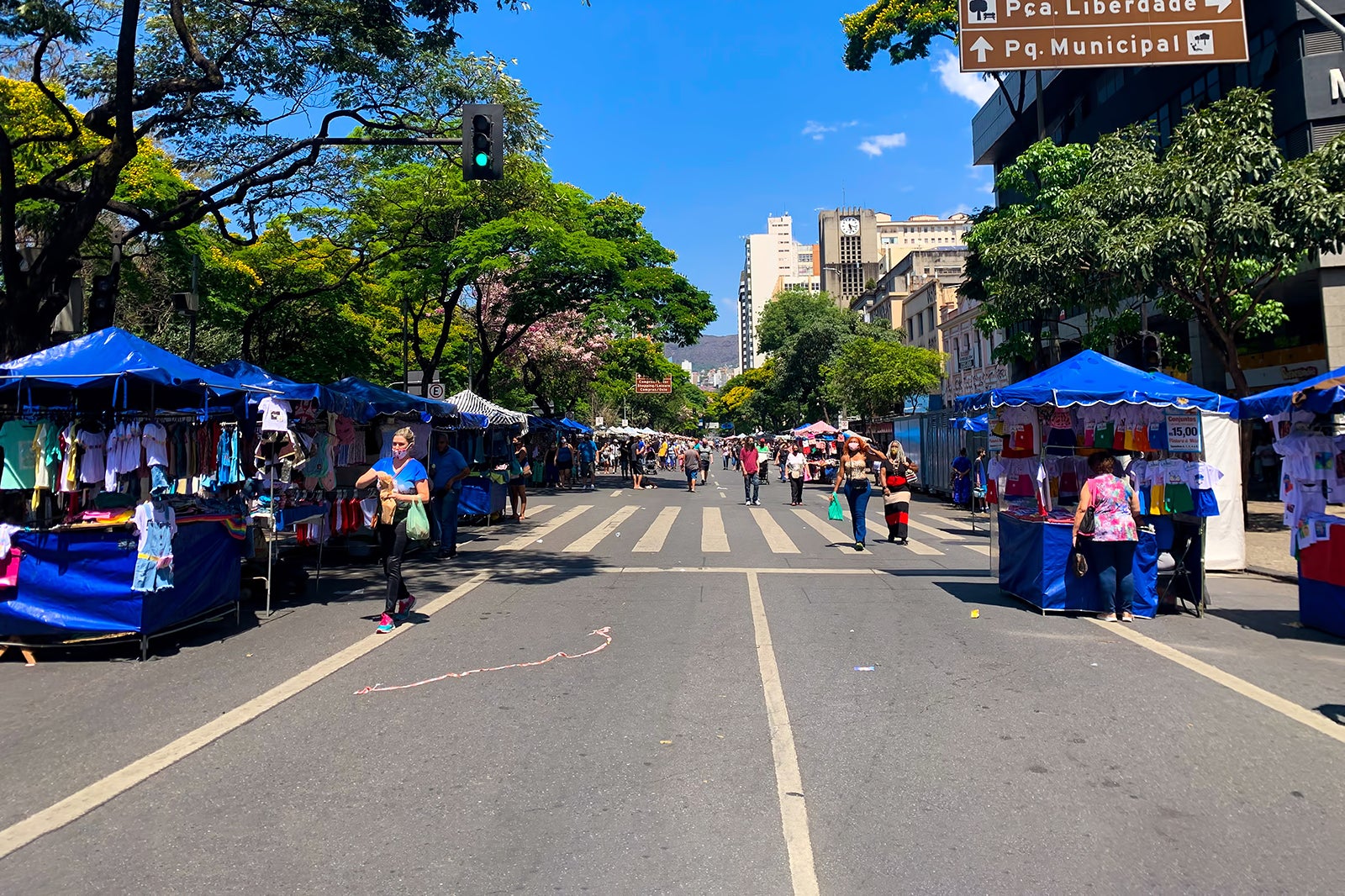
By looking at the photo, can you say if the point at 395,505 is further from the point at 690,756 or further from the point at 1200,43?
the point at 1200,43

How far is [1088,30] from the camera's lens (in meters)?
12.2

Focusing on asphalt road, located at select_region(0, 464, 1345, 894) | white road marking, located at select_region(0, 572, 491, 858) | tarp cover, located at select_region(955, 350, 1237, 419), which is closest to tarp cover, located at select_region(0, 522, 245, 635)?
asphalt road, located at select_region(0, 464, 1345, 894)

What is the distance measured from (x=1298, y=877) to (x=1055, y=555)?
17.7ft

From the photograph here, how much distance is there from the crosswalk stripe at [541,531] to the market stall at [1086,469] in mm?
8071

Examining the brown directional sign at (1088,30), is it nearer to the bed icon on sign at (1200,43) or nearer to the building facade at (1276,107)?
the bed icon on sign at (1200,43)

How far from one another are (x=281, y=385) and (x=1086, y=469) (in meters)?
9.25

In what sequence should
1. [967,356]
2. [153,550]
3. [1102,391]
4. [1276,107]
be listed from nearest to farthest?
1. [153,550]
2. [1102,391]
3. [1276,107]
4. [967,356]

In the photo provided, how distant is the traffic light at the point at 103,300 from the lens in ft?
37.3

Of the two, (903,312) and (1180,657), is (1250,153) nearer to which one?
(1180,657)

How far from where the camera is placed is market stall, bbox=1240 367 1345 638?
7637 mm

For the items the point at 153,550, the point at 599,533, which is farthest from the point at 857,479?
the point at 153,550

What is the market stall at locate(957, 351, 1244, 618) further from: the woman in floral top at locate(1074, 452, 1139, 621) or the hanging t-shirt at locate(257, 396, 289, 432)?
the hanging t-shirt at locate(257, 396, 289, 432)

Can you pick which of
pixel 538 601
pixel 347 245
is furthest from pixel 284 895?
pixel 347 245

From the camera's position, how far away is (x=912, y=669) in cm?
656
